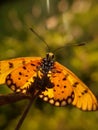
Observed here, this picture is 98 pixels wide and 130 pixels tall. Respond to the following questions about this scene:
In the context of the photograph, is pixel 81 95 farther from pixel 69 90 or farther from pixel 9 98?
pixel 9 98

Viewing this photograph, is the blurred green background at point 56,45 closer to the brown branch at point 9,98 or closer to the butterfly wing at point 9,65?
the butterfly wing at point 9,65

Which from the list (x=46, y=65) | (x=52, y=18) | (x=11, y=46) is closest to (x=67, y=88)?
(x=46, y=65)

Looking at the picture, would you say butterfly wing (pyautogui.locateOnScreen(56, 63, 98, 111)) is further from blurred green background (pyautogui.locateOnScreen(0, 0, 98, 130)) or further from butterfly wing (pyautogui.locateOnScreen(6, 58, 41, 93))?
blurred green background (pyautogui.locateOnScreen(0, 0, 98, 130))

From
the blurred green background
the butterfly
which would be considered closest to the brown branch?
the butterfly

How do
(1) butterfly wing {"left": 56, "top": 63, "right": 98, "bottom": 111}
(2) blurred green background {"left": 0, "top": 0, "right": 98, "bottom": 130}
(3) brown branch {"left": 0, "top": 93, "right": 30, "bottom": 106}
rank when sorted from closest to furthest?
(3) brown branch {"left": 0, "top": 93, "right": 30, "bottom": 106}, (1) butterfly wing {"left": 56, "top": 63, "right": 98, "bottom": 111}, (2) blurred green background {"left": 0, "top": 0, "right": 98, "bottom": 130}

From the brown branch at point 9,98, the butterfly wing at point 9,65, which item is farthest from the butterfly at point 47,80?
the brown branch at point 9,98

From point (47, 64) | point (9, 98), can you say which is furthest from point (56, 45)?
point (9, 98)

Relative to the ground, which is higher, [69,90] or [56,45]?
[56,45]
